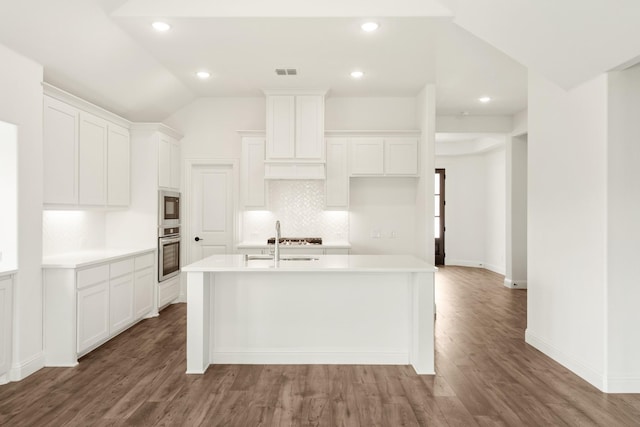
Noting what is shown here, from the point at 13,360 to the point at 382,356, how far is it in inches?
122

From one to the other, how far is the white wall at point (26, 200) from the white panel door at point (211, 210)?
262 centimetres

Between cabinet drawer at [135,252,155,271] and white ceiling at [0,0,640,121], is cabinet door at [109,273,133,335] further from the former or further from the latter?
white ceiling at [0,0,640,121]

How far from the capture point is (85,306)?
388 centimetres

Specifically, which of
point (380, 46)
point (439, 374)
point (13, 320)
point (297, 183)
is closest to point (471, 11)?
point (380, 46)

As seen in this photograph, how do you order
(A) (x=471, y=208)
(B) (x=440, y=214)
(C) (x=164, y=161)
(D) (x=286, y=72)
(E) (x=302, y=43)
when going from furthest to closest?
(B) (x=440, y=214)
(A) (x=471, y=208)
(C) (x=164, y=161)
(D) (x=286, y=72)
(E) (x=302, y=43)

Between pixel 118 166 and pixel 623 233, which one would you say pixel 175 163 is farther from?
pixel 623 233

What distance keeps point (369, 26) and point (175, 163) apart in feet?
11.6

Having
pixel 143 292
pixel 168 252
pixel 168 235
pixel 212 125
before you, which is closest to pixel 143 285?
pixel 143 292

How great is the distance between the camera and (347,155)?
5809 mm

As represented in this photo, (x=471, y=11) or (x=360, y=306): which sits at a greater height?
(x=471, y=11)

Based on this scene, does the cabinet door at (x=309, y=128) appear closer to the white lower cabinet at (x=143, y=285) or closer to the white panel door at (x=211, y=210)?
the white panel door at (x=211, y=210)

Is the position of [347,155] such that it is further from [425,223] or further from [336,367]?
[336,367]

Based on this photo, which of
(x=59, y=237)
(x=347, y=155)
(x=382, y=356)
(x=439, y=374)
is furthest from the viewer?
(x=347, y=155)

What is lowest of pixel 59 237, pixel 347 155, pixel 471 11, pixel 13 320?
pixel 13 320
